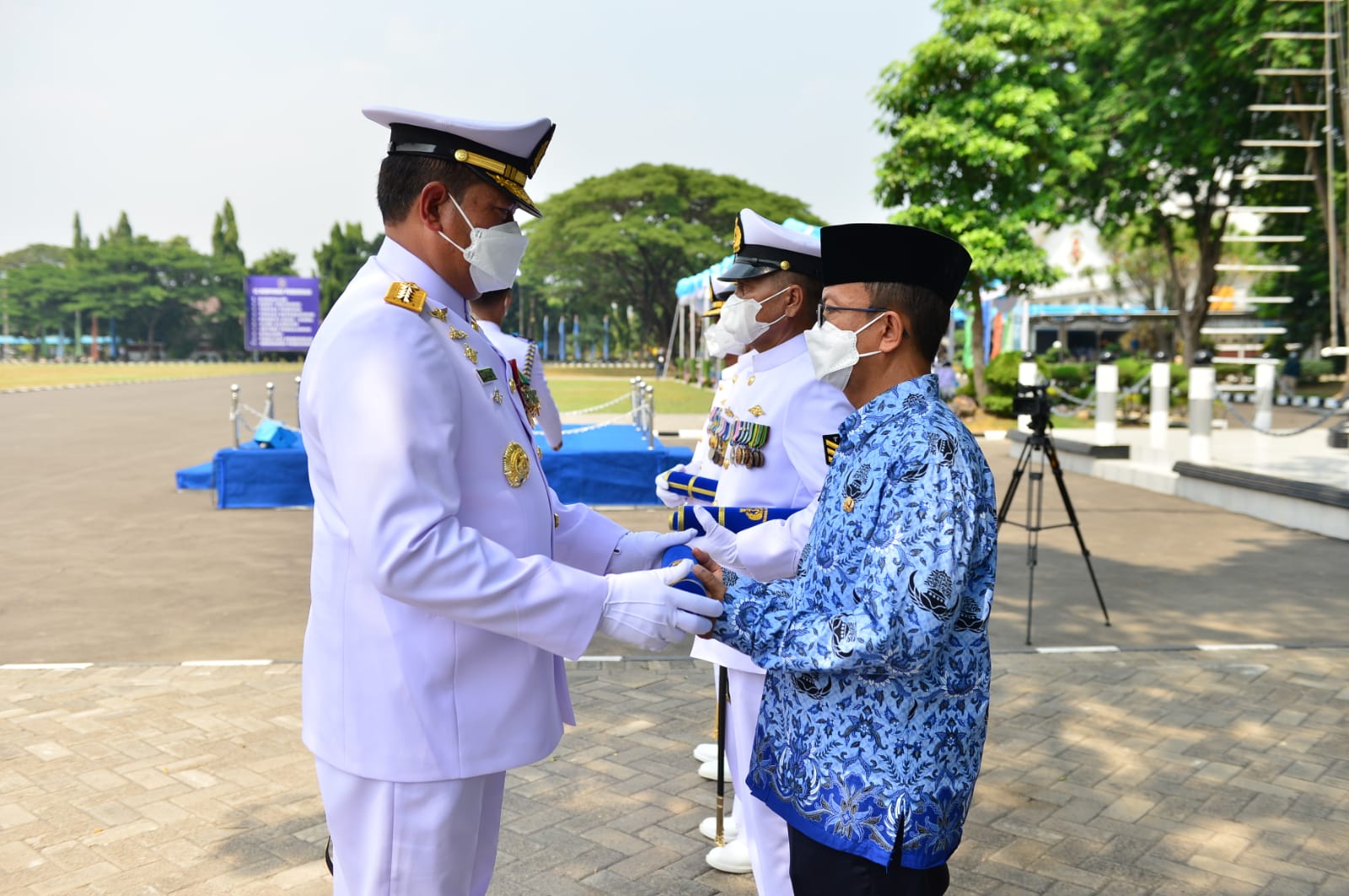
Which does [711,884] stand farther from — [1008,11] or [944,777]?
[1008,11]

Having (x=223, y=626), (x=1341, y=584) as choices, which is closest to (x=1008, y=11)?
(x=1341, y=584)

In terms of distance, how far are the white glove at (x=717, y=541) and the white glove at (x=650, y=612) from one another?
83cm

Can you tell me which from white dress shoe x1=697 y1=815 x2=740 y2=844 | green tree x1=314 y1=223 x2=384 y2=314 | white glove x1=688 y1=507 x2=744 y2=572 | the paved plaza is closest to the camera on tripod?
the paved plaza

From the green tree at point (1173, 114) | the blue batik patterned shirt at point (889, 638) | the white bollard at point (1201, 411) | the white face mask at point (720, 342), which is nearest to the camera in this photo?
the blue batik patterned shirt at point (889, 638)

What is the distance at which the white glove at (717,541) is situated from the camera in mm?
2775

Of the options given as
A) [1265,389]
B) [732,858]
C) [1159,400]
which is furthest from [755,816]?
[1265,389]

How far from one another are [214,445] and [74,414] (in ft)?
31.0

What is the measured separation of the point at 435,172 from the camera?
2.07 meters

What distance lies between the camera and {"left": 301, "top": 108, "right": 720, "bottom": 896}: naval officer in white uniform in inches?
71.7

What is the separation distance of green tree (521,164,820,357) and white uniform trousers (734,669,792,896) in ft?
147

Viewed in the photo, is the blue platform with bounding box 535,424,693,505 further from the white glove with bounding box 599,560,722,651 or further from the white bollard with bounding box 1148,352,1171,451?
the white glove with bounding box 599,560,722,651

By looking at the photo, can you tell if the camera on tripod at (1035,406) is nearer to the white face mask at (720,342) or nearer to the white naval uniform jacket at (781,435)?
the white face mask at (720,342)

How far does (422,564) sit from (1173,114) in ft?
103

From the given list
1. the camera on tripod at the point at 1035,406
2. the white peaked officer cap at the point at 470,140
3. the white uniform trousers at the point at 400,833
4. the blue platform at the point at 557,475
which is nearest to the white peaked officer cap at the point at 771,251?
the white peaked officer cap at the point at 470,140
